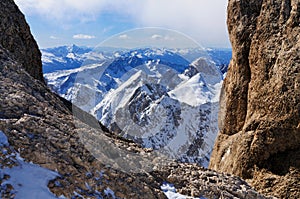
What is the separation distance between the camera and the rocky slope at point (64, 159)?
9.62m

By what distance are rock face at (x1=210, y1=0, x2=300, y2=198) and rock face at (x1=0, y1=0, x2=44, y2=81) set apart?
1298 centimetres

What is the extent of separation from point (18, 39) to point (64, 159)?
14.0 m

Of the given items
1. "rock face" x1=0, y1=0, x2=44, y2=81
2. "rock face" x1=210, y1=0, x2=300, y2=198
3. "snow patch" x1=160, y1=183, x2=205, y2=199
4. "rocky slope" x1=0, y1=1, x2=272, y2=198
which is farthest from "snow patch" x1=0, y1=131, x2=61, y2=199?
"rock face" x1=210, y1=0, x2=300, y2=198

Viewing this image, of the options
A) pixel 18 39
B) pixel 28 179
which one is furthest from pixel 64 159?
pixel 18 39

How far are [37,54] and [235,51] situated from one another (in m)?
14.0

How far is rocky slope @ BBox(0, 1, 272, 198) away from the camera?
31.6 feet

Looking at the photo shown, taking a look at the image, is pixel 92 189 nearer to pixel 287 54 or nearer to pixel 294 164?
pixel 294 164

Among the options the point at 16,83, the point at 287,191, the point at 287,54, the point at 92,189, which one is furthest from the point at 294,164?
the point at 16,83

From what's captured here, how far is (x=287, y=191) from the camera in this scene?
647 inches

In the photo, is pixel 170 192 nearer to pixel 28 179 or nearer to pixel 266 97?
pixel 28 179

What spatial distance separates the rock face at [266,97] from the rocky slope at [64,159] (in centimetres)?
388

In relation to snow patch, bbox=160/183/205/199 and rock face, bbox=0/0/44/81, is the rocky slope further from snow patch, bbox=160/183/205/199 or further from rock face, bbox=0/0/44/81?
rock face, bbox=0/0/44/81

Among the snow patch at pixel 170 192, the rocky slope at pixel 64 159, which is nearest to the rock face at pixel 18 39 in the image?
the rocky slope at pixel 64 159

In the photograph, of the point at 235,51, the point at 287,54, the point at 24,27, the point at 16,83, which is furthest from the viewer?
the point at 24,27
